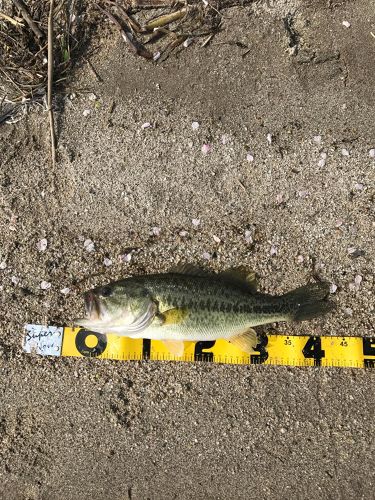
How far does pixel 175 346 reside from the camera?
3.28 m

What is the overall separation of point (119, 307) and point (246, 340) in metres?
1.02

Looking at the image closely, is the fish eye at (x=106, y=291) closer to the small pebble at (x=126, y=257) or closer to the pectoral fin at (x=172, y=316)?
the pectoral fin at (x=172, y=316)

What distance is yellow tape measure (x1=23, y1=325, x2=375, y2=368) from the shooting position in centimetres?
343

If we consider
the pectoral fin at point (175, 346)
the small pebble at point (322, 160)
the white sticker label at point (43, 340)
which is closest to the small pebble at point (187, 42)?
the small pebble at point (322, 160)

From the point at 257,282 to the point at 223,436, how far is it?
128 centimetres

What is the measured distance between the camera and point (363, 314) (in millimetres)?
3492

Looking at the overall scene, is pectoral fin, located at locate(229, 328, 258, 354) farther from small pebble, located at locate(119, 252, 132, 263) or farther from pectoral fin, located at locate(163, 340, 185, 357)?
small pebble, located at locate(119, 252, 132, 263)

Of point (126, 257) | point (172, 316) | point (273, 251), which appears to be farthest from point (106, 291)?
point (273, 251)

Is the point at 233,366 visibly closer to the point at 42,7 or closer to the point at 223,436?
the point at 223,436

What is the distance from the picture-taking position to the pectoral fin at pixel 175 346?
10.7ft

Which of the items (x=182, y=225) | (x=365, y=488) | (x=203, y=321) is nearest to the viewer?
(x=203, y=321)

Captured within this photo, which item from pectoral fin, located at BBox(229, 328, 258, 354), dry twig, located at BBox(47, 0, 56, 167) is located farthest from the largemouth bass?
dry twig, located at BBox(47, 0, 56, 167)

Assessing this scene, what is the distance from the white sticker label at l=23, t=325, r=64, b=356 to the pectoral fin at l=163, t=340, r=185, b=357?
0.91 metres

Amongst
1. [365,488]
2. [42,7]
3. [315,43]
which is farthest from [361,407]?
[42,7]
